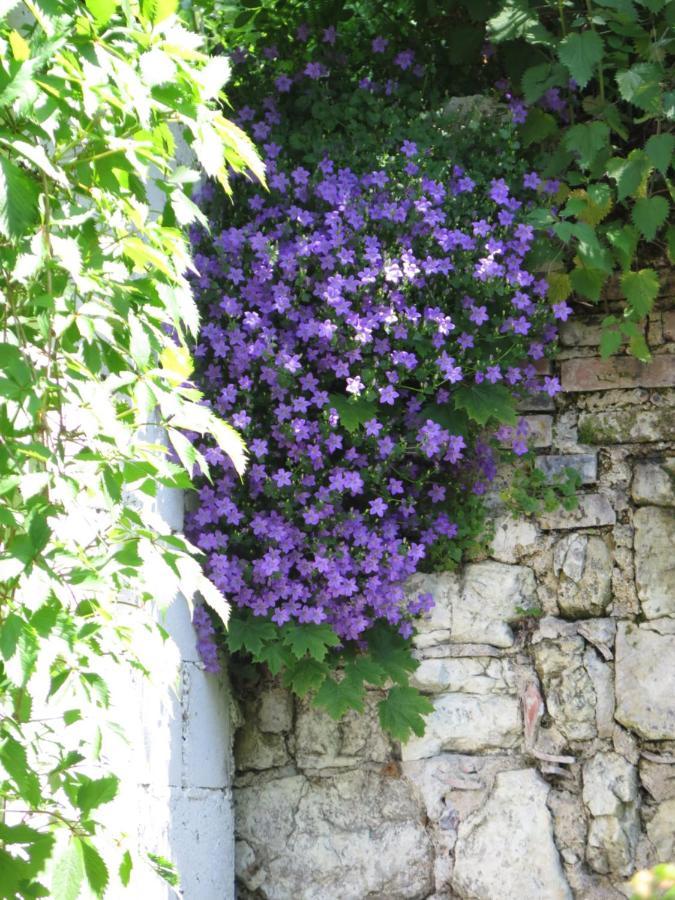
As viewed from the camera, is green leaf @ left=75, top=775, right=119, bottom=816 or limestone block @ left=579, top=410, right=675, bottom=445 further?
limestone block @ left=579, top=410, right=675, bottom=445

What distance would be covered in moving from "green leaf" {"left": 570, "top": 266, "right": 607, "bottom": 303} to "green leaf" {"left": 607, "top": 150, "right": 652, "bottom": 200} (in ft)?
0.68

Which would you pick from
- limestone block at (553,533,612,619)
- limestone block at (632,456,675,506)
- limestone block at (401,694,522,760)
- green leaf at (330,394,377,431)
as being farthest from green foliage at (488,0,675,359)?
limestone block at (401,694,522,760)

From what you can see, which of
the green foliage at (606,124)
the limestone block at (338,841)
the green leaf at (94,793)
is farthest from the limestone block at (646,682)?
the green leaf at (94,793)

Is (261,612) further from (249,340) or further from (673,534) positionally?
(673,534)

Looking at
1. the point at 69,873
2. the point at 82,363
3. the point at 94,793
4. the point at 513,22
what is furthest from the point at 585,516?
the point at 69,873

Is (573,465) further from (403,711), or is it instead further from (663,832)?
(663,832)

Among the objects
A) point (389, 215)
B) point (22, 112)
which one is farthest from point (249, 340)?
point (22, 112)

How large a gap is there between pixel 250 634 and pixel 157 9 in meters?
1.60

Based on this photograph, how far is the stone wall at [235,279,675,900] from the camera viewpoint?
3193 mm

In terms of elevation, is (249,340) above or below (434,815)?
above

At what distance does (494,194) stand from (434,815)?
1616 millimetres

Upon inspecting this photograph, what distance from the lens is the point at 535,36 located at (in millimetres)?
3229

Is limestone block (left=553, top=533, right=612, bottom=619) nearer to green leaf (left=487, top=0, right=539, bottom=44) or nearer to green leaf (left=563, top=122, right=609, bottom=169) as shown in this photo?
green leaf (left=563, top=122, right=609, bottom=169)

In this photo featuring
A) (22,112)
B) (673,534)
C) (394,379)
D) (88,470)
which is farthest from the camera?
(673,534)
